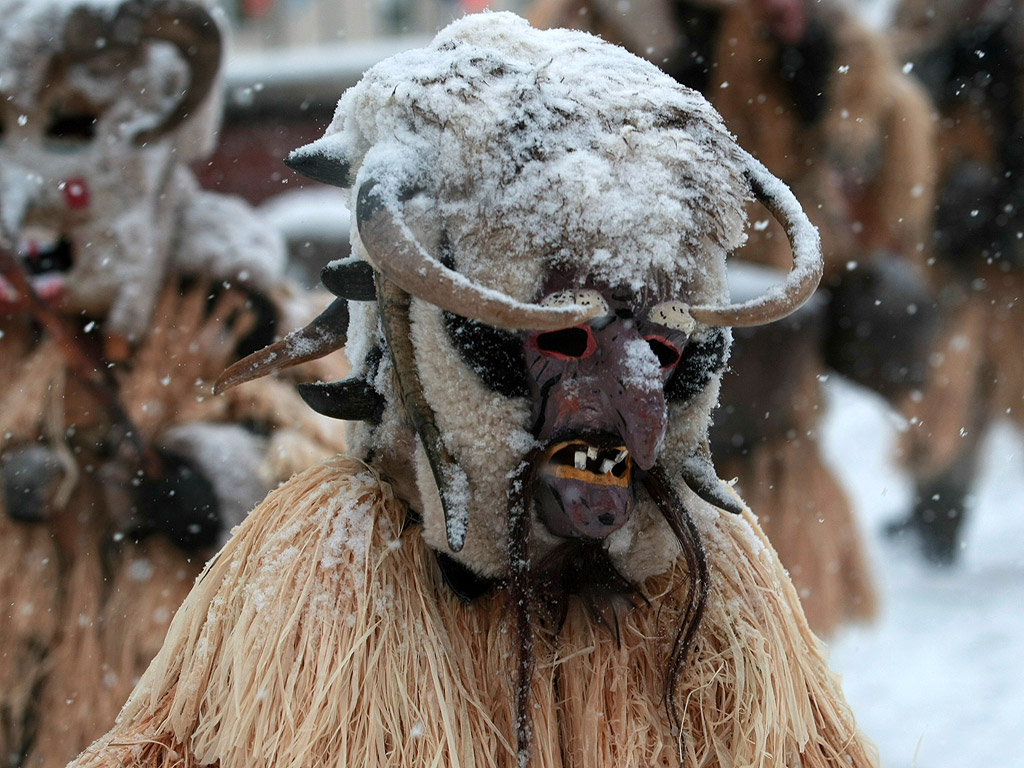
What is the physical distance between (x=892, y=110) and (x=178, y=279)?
1.59 m

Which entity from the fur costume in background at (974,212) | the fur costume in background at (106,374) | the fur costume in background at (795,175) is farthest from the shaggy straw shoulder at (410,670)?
the fur costume in background at (974,212)

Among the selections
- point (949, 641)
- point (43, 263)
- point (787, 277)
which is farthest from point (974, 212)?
point (787, 277)

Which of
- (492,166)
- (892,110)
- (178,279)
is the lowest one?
(178,279)

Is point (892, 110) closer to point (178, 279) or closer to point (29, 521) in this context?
point (178, 279)

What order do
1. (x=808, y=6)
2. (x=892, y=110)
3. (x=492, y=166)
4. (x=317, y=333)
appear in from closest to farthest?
(x=492, y=166), (x=317, y=333), (x=808, y=6), (x=892, y=110)

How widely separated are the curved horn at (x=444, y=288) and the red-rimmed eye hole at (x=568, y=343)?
40mm

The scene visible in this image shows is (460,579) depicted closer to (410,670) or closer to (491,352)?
(410,670)

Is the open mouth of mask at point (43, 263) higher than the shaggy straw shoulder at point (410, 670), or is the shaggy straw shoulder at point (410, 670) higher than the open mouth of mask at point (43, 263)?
the shaggy straw shoulder at point (410, 670)

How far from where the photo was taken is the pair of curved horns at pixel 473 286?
0.68 meters

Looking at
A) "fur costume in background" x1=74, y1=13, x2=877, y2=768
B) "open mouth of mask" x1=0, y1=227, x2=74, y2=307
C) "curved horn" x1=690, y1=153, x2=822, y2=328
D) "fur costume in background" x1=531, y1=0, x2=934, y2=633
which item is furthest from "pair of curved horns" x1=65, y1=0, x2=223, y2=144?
"curved horn" x1=690, y1=153, x2=822, y2=328

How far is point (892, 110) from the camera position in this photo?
2.38m

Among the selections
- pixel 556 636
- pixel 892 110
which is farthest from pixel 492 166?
pixel 892 110

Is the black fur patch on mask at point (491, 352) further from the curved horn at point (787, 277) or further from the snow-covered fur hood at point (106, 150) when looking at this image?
the snow-covered fur hood at point (106, 150)

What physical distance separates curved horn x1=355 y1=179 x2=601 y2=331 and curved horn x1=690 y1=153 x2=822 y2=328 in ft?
0.32
